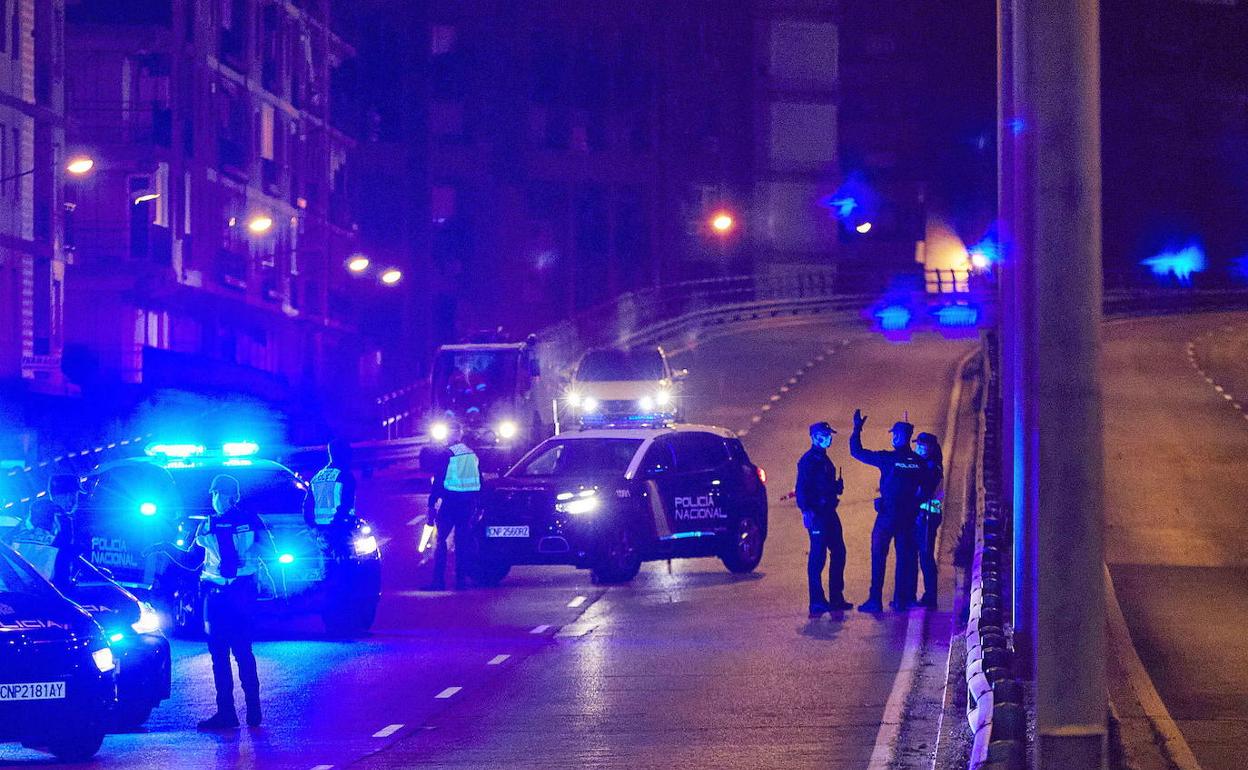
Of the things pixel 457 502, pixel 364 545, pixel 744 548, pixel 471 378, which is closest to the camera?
pixel 364 545

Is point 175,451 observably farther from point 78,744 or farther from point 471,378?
point 471,378

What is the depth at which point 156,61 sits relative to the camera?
5938 centimetres

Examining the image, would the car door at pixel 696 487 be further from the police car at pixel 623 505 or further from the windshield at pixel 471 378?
the windshield at pixel 471 378

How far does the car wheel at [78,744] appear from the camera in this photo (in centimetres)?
1280

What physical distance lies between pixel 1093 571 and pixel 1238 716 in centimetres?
586

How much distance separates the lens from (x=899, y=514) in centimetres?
2089

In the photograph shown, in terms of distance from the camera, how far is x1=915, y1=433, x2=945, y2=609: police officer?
20984 millimetres

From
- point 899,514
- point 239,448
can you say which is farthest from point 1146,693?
point 239,448

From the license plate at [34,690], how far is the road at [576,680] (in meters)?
0.59

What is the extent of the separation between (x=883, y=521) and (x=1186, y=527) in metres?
9.28

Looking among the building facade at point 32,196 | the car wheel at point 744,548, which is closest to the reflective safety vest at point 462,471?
the car wheel at point 744,548

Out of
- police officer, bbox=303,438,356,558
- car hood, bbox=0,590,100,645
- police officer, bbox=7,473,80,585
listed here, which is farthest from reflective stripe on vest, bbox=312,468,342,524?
car hood, bbox=0,590,100,645

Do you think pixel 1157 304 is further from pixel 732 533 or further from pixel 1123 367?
pixel 732 533

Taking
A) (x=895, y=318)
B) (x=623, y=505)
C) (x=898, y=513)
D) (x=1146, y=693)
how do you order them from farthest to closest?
(x=895, y=318) < (x=623, y=505) < (x=898, y=513) < (x=1146, y=693)
